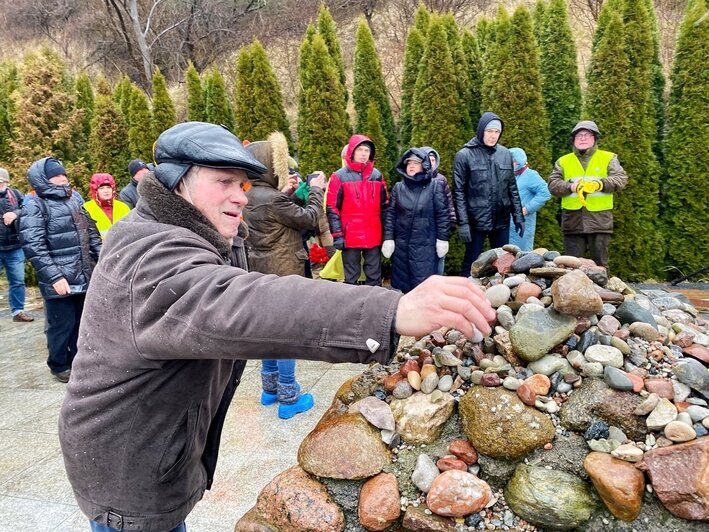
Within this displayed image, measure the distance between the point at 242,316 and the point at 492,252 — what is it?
279 centimetres

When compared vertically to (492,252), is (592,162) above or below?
above

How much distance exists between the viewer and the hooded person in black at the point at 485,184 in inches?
208

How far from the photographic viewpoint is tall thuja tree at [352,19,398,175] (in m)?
8.06

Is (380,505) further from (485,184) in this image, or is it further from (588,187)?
(588,187)

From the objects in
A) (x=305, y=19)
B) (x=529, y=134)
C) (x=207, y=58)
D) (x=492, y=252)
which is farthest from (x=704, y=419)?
(x=207, y=58)

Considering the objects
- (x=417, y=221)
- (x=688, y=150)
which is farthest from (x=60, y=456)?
(x=688, y=150)

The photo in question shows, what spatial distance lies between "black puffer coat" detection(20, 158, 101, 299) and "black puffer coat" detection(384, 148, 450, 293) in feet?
10.3

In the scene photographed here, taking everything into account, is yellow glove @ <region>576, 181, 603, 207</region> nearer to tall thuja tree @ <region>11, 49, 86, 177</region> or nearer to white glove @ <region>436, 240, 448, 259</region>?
white glove @ <region>436, 240, 448, 259</region>

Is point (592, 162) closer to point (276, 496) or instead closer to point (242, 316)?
point (276, 496)

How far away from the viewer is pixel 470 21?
15.0m

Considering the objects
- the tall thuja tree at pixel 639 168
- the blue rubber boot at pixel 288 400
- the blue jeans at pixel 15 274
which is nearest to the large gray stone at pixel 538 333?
the blue rubber boot at pixel 288 400

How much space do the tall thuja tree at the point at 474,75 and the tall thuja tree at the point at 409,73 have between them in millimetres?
839

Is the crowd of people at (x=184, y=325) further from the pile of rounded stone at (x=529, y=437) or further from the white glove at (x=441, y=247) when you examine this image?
the white glove at (x=441, y=247)

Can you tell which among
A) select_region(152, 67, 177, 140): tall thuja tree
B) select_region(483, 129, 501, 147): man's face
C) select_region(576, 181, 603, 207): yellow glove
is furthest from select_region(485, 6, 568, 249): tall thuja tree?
select_region(152, 67, 177, 140): tall thuja tree
